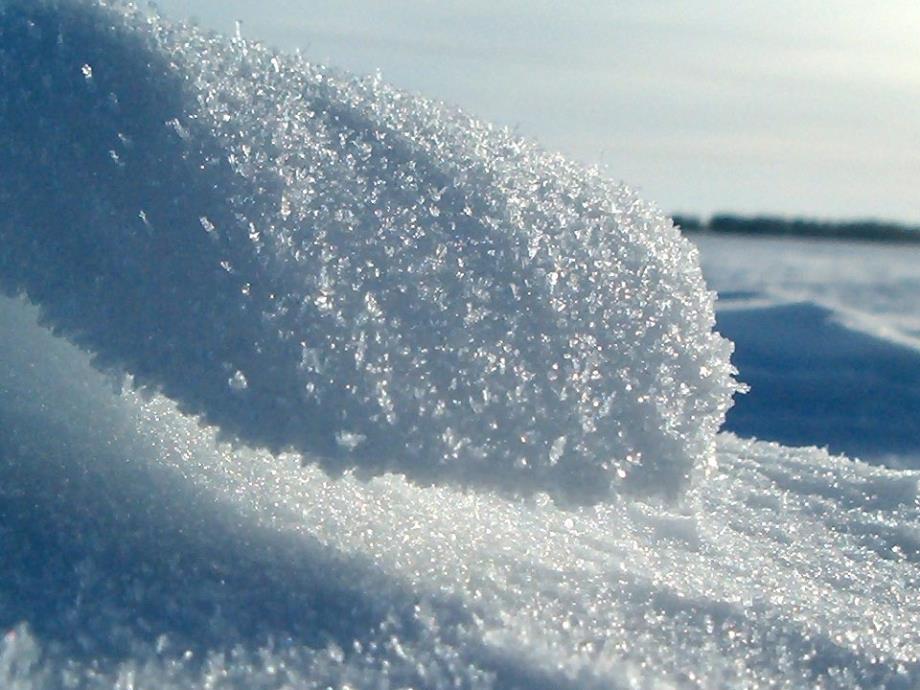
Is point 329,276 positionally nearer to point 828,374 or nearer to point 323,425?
point 323,425

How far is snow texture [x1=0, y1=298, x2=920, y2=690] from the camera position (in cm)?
109

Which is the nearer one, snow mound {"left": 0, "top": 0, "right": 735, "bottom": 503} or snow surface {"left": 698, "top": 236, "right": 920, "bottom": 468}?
snow mound {"left": 0, "top": 0, "right": 735, "bottom": 503}

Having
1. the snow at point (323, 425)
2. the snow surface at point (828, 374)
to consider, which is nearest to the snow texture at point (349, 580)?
the snow at point (323, 425)

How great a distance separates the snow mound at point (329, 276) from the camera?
3.87ft

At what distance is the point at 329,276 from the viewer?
1275 mm

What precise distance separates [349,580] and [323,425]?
0.18 meters

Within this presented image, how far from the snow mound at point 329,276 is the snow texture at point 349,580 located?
0.10 metres

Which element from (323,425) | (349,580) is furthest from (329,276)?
→ (349,580)

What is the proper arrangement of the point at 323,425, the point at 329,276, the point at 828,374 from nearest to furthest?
the point at 323,425 → the point at 329,276 → the point at 828,374

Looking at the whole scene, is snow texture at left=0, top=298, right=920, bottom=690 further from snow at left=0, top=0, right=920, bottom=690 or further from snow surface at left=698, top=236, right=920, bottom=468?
snow surface at left=698, top=236, right=920, bottom=468

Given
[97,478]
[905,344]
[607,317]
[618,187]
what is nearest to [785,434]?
[905,344]

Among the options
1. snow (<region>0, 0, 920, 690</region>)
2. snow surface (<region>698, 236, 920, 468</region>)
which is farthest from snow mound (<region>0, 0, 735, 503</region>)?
snow surface (<region>698, 236, 920, 468</region>)

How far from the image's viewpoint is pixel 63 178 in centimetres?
128

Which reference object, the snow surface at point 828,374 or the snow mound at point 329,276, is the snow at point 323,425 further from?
the snow surface at point 828,374
